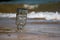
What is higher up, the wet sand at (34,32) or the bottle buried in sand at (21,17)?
the bottle buried in sand at (21,17)

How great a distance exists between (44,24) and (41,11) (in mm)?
251

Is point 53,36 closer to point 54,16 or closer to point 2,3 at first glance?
point 54,16

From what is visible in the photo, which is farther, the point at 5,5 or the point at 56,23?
the point at 5,5

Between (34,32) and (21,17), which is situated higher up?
(21,17)

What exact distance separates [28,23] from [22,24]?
10cm

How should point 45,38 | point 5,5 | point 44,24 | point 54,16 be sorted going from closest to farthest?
point 45,38, point 44,24, point 54,16, point 5,5

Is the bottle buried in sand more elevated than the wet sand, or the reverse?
the bottle buried in sand

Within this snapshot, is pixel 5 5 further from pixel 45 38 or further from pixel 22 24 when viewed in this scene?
A: pixel 45 38

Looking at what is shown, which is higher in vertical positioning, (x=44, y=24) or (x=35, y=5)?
(x=35, y=5)

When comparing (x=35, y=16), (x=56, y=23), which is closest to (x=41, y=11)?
(x=35, y=16)

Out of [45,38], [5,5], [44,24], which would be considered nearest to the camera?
[45,38]

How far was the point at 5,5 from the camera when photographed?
1216mm

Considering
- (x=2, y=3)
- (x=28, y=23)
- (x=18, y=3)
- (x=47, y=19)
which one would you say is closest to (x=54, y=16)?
(x=47, y=19)

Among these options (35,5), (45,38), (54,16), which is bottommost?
(45,38)
